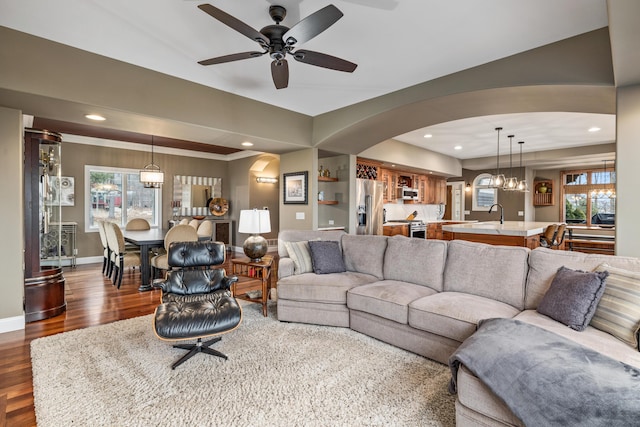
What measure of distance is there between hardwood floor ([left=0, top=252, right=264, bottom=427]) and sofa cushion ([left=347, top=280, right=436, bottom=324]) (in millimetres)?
2449

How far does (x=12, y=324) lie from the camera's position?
329cm

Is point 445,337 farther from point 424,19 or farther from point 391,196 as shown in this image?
point 391,196

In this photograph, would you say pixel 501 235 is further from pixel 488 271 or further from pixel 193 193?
pixel 193 193

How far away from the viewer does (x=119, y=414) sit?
1.94 meters

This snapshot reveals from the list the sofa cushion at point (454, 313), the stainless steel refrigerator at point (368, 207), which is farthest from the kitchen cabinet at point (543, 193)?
Result: the sofa cushion at point (454, 313)

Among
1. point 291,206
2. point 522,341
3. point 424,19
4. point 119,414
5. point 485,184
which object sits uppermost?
point 424,19

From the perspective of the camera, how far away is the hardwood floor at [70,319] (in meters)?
Result: 2.08

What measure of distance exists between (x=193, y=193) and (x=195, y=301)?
6.35m

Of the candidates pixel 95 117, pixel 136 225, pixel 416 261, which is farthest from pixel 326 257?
pixel 136 225

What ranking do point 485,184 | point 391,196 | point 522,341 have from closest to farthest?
point 522,341
point 391,196
point 485,184

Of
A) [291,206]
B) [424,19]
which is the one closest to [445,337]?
[424,19]

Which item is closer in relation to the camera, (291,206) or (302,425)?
(302,425)

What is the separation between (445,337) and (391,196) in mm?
5972

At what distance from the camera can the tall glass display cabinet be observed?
3.57m
